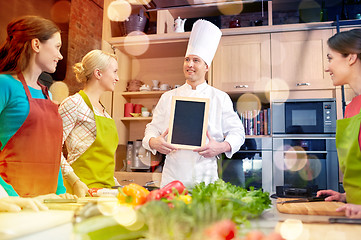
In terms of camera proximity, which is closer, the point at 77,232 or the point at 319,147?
the point at 77,232

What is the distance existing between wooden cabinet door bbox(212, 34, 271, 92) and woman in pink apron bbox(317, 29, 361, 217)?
151 centimetres

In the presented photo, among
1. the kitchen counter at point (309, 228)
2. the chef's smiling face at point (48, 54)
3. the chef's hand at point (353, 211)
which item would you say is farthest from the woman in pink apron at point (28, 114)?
the chef's hand at point (353, 211)

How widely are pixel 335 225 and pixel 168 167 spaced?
156 centimetres

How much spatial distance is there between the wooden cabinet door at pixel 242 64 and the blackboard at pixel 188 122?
1.30 meters

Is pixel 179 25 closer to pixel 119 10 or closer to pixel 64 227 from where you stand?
pixel 119 10

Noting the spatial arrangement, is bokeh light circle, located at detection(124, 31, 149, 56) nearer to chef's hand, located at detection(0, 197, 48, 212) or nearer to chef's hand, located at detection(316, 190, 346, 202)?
chef's hand, located at detection(316, 190, 346, 202)

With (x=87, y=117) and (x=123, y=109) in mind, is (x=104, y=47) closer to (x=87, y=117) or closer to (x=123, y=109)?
(x=123, y=109)

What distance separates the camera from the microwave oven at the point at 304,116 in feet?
10.4

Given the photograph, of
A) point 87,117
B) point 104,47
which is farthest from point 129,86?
point 87,117

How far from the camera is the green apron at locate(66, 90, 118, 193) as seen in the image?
6.40 ft

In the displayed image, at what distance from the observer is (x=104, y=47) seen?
3725 millimetres

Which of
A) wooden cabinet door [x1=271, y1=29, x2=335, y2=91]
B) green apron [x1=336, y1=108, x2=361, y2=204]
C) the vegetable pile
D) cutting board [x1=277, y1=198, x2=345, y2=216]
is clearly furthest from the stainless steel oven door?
the vegetable pile

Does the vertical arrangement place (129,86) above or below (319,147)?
above

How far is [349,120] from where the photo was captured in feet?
5.57
